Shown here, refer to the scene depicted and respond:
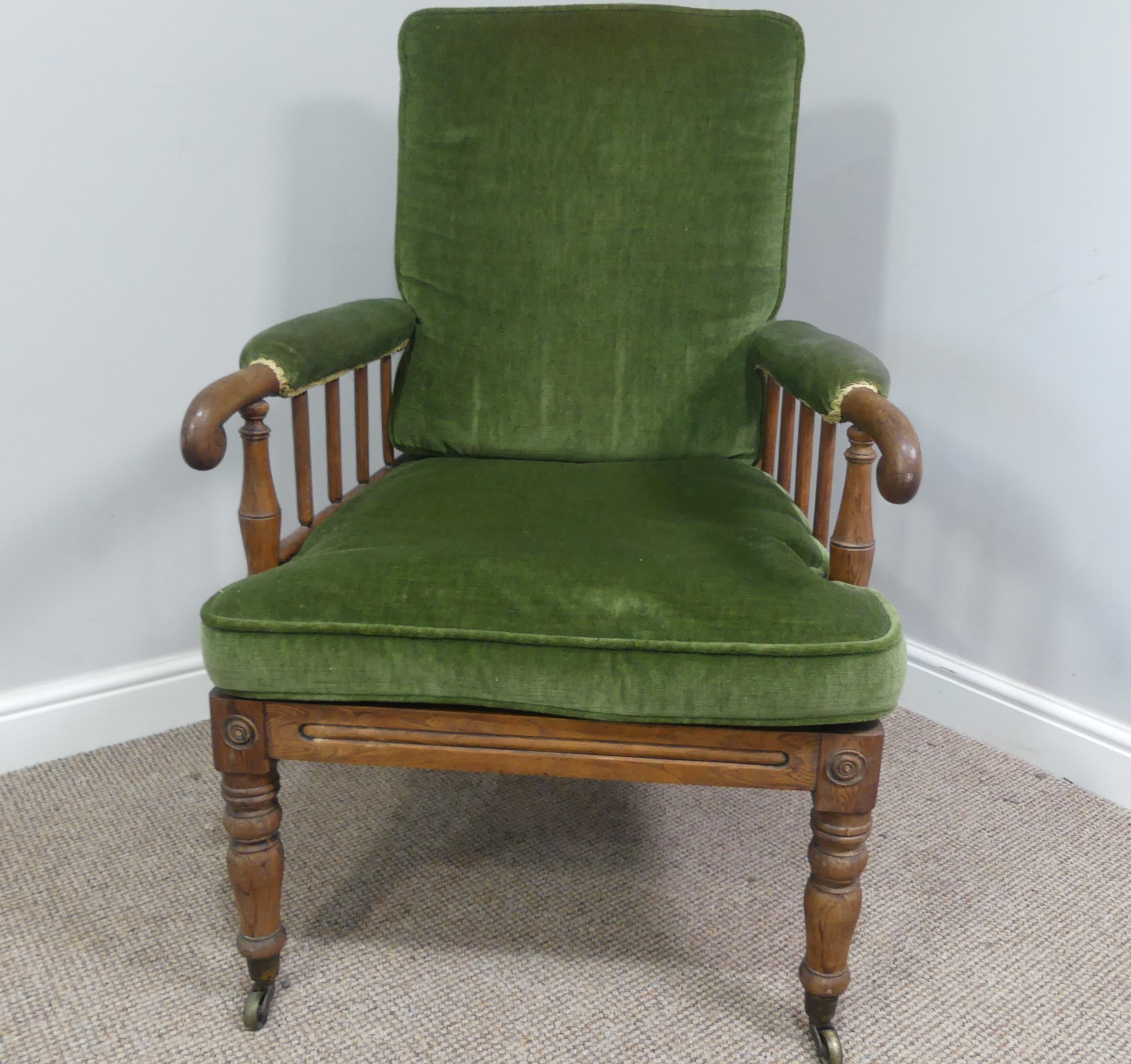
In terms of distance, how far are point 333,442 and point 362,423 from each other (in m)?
0.10

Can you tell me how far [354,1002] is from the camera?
3.70 ft

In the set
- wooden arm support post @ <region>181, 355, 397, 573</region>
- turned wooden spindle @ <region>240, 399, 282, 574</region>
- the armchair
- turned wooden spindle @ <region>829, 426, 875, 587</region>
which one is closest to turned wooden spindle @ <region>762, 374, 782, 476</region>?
the armchair

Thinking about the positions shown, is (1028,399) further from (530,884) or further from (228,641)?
(228,641)

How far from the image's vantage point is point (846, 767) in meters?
0.96

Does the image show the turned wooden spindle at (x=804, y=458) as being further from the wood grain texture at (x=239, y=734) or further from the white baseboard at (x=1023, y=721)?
the wood grain texture at (x=239, y=734)

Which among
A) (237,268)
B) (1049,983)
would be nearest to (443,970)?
(1049,983)

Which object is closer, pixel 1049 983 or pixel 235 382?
pixel 235 382

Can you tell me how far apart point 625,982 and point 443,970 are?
0.20 meters

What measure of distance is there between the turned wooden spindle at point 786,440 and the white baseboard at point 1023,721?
0.46 m

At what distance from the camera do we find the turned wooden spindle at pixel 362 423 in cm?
132

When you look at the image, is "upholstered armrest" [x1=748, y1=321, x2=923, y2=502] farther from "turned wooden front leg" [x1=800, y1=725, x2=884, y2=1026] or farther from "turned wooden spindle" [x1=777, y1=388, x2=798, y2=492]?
"turned wooden front leg" [x1=800, y1=725, x2=884, y2=1026]

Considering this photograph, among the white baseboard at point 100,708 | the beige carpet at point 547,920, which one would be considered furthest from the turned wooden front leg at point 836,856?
the white baseboard at point 100,708

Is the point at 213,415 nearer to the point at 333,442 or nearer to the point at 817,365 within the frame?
the point at 333,442

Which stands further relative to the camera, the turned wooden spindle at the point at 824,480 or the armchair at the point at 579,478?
the turned wooden spindle at the point at 824,480
